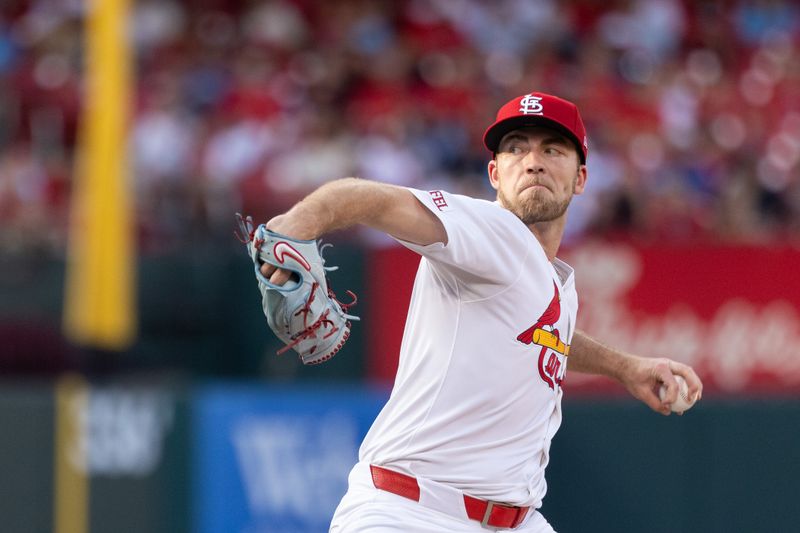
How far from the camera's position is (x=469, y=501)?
3.73 metres

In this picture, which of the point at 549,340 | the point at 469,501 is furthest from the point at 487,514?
the point at 549,340

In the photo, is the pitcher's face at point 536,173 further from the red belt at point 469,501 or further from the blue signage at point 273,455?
the blue signage at point 273,455

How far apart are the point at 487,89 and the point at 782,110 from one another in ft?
8.84

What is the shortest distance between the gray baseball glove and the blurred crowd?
6.48 m

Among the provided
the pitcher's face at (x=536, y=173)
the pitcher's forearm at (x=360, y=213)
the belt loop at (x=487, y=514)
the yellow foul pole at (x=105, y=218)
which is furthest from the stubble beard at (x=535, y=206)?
the yellow foul pole at (x=105, y=218)

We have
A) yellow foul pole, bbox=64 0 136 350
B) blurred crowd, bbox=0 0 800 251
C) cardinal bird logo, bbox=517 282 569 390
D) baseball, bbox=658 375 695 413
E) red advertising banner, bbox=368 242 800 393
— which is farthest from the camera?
blurred crowd, bbox=0 0 800 251

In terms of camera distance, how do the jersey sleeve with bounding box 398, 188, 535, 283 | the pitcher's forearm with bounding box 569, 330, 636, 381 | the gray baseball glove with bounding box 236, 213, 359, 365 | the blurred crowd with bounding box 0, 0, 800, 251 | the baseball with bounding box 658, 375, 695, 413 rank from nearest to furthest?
the gray baseball glove with bounding box 236, 213, 359, 365
the jersey sleeve with bounding box 398, 188, 535, 283
the baseball with bounding box 658, 375, 695, 413
the pitcher's forearm with bounding box 569, 330, 636, 381
the blurred crowd with bounding box 0, 0, 800, 251

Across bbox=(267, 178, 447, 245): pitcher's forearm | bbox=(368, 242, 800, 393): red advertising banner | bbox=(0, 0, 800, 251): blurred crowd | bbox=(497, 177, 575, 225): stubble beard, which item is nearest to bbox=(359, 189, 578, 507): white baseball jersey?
bbox=(497, 177, 575, 225): stubble beard

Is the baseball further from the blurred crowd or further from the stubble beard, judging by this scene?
the blurred crowd

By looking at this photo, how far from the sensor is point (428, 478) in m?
3.70

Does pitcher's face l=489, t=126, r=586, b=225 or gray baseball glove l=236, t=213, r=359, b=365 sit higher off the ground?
pitcher's face l=489, t=126, r=586, b=225

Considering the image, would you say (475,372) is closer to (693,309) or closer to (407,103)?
(693,309)

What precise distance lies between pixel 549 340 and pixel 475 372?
0.28 m

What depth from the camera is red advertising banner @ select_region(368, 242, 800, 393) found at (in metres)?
9.34
